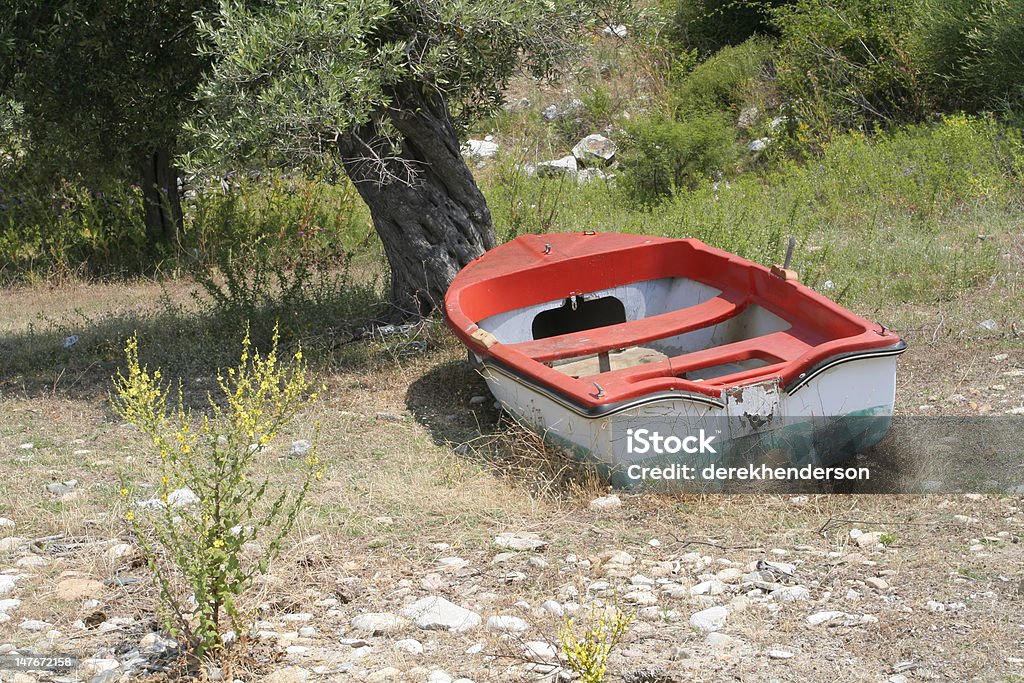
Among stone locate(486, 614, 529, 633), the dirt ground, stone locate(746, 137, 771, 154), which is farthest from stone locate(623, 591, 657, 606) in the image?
stone locate(746, 137, 771, 154)

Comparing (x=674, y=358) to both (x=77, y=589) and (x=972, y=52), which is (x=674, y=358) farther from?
(x=972, y=52)

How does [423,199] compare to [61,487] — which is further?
[423,199]

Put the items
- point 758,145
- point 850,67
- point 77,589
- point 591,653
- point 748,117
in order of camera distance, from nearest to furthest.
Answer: point 591,653, point 77,589, point 850,67, point 758,145, point 748,117

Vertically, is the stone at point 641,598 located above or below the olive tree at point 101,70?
below

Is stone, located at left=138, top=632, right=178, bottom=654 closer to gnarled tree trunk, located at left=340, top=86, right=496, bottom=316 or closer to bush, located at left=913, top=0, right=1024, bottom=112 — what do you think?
gnarled tree trunk, located at left=340, top=86, right=496, bottom=316

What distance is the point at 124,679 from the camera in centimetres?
343

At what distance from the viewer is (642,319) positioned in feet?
22.4

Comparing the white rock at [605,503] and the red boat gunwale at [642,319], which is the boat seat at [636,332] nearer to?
the red boat gunwale at [642,319]

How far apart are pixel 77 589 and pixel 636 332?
3.44m

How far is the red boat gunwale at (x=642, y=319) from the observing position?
504 cm

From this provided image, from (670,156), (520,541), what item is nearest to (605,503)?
(520,541)

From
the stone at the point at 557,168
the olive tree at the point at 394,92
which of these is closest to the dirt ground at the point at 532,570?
the olive tree at the point at 394,92

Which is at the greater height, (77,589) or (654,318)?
(654,318)

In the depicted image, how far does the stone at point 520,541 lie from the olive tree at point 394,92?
2.52m
